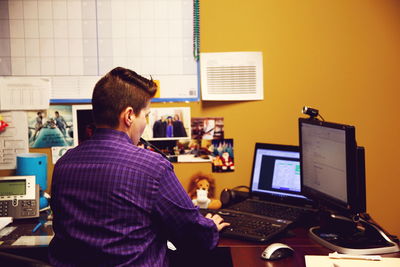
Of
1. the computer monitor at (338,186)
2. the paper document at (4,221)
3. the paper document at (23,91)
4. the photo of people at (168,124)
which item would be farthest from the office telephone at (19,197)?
the computer monitor at (338,186)

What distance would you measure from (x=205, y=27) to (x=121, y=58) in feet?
1.47

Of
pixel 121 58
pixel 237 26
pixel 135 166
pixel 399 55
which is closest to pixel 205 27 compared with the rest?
pixel 237 26

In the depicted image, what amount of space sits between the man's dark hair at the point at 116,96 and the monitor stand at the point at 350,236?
2.78 ft

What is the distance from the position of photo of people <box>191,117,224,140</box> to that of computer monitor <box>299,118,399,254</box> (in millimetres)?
487

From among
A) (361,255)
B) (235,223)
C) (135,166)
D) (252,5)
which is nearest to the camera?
(135,166)

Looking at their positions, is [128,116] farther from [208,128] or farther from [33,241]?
[208,128]

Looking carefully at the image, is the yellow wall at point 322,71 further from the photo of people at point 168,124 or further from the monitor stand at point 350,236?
the monitor stand at point 350,236

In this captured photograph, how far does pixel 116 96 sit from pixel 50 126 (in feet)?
3.29

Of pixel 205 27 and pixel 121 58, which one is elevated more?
pixel 205 27

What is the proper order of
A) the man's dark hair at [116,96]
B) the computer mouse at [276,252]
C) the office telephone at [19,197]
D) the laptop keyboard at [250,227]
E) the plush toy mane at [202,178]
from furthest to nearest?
the plush toy mane at [202,178] < the office telephone at [19,197] < the laptop keyboard at [250,227] < the computer mouse at [276,252] < the man's dark hair at [116,96]

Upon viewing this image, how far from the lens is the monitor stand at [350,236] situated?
1.61m

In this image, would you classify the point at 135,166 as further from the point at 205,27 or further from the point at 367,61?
the point at 367,61

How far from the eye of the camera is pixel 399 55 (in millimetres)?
2283

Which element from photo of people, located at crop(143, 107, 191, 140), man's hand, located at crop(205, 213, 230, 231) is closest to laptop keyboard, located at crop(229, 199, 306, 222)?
man's hand, located at crop(205, 213, 230, 231)
